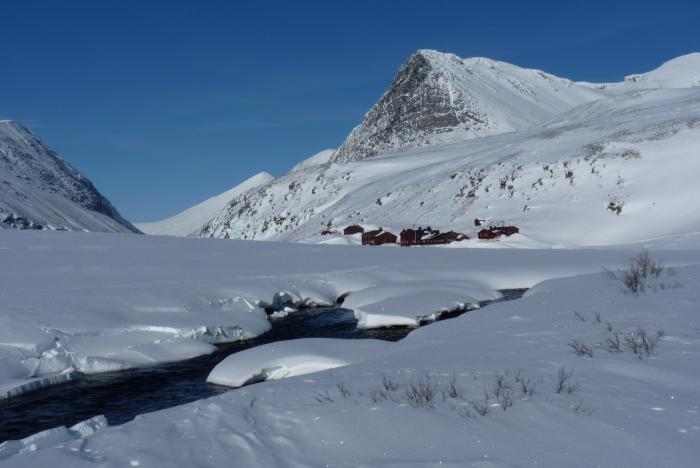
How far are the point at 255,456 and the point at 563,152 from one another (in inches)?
2576

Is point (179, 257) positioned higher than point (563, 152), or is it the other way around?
point (563, 152)

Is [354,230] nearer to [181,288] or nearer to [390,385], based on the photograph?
[181,288]

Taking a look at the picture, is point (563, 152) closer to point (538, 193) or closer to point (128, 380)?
point (538, 193)

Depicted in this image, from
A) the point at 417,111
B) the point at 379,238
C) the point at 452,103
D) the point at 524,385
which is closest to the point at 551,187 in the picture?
the point at 379,238

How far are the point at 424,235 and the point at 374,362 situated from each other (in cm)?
4268

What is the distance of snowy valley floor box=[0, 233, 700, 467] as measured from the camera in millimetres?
5875

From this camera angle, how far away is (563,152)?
64.3 m

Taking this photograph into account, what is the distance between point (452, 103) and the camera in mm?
154000

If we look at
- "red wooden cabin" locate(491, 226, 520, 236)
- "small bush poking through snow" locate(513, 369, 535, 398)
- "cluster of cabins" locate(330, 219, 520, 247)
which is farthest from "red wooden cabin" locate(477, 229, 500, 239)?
"small bush poking through snow" locate(513, 369, 535, 398)

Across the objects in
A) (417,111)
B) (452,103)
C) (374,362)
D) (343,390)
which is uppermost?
(452,103)

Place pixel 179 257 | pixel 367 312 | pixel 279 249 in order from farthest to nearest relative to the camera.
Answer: pixel 279 249 → pixel 179 257 → pixel 367 312

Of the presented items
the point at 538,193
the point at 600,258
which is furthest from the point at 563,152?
the point at 600,258

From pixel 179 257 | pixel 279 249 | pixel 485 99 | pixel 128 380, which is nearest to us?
pixel 128 380

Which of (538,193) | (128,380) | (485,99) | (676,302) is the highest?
(485,99)
